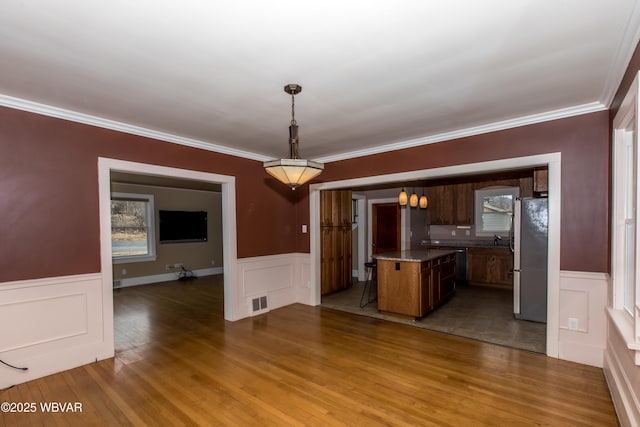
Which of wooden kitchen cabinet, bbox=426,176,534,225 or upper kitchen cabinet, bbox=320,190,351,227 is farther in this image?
wooden kitchen cabinet, bbox=426,176,534,225

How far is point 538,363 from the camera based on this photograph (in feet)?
10.2

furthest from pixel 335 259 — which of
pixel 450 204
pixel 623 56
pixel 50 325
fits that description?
pixel 623 56

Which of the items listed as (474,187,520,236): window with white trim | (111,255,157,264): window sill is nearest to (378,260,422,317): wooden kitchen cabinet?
(474,187,520,236): window with white trim

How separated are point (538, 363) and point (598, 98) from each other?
262cm

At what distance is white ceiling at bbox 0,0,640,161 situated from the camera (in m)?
1.66

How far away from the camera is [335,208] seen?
20.6 ft

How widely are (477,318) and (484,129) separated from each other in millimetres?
2710

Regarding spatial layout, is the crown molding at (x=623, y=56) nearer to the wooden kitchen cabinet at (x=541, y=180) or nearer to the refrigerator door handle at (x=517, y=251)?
the wooden kitchen cabinet at (x=541, y=180)

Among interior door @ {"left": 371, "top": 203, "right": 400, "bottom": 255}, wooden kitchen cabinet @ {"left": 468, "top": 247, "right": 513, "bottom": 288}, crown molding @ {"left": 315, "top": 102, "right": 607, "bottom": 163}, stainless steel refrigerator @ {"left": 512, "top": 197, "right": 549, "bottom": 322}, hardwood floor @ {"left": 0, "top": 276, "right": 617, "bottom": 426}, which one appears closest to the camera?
hardwood floor @ {"left": 0, "top": 276, "right": 617, "bottom": 426}

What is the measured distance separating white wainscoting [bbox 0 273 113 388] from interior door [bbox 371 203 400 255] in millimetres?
5846

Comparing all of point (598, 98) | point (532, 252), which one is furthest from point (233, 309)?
point (598, 98)

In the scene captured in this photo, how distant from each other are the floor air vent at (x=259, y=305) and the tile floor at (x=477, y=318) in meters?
1.02

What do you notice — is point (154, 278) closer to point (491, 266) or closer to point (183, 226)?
point (183, 226)

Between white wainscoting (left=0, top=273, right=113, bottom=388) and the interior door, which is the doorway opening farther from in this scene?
the interior door
